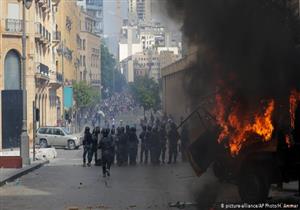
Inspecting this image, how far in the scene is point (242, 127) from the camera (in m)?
12.8

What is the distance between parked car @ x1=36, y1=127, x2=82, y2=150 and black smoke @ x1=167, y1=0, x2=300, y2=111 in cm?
2673

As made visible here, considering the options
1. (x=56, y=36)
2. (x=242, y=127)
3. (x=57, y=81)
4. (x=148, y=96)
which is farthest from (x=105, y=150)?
(x=148, y=96)

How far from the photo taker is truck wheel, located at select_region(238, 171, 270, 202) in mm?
12273

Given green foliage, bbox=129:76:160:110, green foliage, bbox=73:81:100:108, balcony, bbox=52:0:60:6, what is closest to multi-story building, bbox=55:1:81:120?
green foliage, bbox=73:81:100:108

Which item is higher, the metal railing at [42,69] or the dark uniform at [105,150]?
the metal railing at [42,69]

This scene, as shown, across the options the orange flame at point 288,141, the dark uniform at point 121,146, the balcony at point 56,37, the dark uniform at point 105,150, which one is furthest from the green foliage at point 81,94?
the orange flame at point 288,141

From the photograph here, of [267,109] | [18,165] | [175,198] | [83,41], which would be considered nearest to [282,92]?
[267,109]

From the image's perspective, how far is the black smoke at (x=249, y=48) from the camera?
496 inches

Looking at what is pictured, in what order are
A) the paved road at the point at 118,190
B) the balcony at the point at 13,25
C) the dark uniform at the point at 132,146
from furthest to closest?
the balcony at the point at 13,25 < the dark uniform at the point at 132,146 < the paved road at the point at 118,190

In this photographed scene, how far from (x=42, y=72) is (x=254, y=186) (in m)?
38.4

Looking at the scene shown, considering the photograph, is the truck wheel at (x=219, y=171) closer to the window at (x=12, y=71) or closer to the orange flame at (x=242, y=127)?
the orange flame at (x=242, y=127)

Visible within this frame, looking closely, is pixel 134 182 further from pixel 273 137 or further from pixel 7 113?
pixel 7 113

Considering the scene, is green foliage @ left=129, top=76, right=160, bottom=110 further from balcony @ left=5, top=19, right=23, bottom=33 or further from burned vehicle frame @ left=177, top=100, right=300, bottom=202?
burned vehicle frame @ left=177, top=100, right=300, bottom=202

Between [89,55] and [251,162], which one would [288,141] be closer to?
[251,162]
